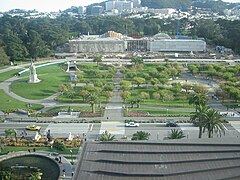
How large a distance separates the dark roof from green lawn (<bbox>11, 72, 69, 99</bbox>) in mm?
41164

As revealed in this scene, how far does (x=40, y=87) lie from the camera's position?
78625 millimetres

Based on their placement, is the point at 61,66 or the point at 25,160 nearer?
the point at 25,160

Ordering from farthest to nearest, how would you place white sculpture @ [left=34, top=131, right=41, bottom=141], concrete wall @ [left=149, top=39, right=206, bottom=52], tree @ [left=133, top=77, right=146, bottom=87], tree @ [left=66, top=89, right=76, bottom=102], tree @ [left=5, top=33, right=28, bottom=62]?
1. concrete wall @ [left=149, top=39, right=206, bottom=52]
2. tree @ [left=5, top=33, right=28, bottom=62]
3. tree @ [left=133, top=77, right=146, bottom=87]
4. tree @ [left=66, top=89, right=76, bottom=102]
5. white sculpture @ [left=34, top=131, right=41, bottom=141]

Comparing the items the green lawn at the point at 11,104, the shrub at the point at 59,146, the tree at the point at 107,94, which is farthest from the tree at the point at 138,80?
the shrub at the point at 59,146

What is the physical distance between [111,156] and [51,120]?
27244 millimetres

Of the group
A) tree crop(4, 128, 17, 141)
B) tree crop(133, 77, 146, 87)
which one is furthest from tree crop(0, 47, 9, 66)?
tree crop(4, 128, 17, 141)

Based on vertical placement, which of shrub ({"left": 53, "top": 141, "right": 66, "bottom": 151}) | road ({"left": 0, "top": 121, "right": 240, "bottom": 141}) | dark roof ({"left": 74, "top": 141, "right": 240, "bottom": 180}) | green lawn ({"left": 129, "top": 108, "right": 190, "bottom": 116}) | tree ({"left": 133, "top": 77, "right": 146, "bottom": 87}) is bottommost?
green lawn ({"left": 129, "top": 108, "right": 190, "bottom": 116})

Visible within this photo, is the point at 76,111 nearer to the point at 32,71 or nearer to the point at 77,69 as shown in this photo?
the point at 32,71

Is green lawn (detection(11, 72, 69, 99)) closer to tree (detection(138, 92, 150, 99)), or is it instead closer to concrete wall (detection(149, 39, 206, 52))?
tree (detection(138, 92, 150, 99))

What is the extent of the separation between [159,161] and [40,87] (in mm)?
52259

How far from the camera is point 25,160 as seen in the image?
41.6 meters

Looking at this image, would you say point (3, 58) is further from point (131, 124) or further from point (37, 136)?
point (131, 124)

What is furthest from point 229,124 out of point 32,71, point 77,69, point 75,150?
point 77,69

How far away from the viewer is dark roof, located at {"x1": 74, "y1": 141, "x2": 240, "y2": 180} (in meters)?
28.9
